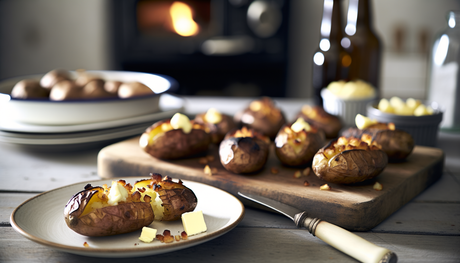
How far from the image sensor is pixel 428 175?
3.54 ft

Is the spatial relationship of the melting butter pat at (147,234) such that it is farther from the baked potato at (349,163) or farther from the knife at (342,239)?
the baked potato at (349,163)

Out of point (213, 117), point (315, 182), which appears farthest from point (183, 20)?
point (315, 182)

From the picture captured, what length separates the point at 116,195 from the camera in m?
0.72

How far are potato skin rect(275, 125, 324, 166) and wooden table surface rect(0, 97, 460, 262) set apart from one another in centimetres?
20

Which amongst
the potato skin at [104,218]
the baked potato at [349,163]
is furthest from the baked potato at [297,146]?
the potato skin at [104,218]

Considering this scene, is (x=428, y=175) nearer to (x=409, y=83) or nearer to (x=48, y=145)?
(x=48, y=145)

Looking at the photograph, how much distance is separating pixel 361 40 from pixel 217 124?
887 millimetres

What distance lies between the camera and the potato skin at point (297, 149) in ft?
3.46

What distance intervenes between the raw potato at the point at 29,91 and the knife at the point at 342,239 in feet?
3.57

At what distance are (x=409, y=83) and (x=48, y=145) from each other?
4221mm

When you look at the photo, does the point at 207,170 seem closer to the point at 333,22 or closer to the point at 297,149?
the point at 297,149

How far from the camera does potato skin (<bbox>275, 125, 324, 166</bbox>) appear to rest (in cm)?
105

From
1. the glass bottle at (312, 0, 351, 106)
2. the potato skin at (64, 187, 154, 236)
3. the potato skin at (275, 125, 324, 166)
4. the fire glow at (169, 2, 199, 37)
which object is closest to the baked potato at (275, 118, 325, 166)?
the potato skin at (275, 125, 324, 166)

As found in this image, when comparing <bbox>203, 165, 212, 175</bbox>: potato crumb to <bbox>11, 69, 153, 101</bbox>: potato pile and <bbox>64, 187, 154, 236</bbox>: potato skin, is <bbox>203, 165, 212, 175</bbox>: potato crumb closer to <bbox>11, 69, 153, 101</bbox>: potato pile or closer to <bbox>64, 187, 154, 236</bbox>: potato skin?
<bbox>64, 187, 154, 236</bbox>: potato skin
